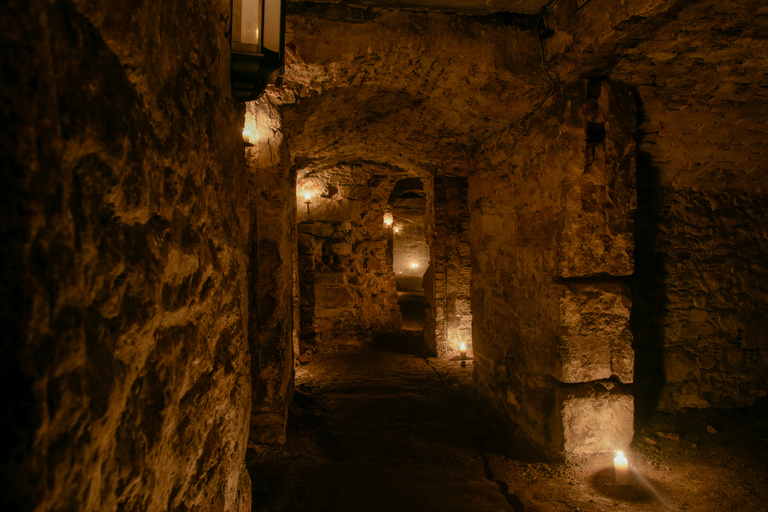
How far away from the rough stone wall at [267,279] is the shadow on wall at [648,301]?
110 inches

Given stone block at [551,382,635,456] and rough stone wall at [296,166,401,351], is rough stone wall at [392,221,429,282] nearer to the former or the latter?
rough stone wall at [296,166,401,351]

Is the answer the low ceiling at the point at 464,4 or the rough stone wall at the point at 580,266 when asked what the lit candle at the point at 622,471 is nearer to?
the rough stone wall at the point at 580,266

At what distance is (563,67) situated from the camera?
2.34 m

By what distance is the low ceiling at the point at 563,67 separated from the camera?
1.95 meters

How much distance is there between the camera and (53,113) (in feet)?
1.75

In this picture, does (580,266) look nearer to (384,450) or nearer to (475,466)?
(475,466)

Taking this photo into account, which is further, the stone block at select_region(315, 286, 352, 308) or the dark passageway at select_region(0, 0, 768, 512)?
the stone block at select_region(315, 286, 352, 308)

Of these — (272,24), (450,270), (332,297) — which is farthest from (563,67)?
(332,297)

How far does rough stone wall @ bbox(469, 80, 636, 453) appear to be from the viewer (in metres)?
2.46

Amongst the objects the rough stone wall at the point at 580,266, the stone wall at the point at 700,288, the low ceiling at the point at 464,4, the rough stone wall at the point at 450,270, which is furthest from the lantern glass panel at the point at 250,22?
the rough stone wall at the point at 450,270

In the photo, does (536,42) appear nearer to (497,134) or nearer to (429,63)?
(429,63)

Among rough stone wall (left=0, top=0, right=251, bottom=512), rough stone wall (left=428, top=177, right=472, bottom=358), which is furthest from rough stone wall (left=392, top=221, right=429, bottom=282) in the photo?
rough stone wall (left=0, top=0, right=251, bottom=512)

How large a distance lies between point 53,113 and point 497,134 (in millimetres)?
3259

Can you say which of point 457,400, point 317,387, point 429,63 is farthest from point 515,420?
point 429,63
